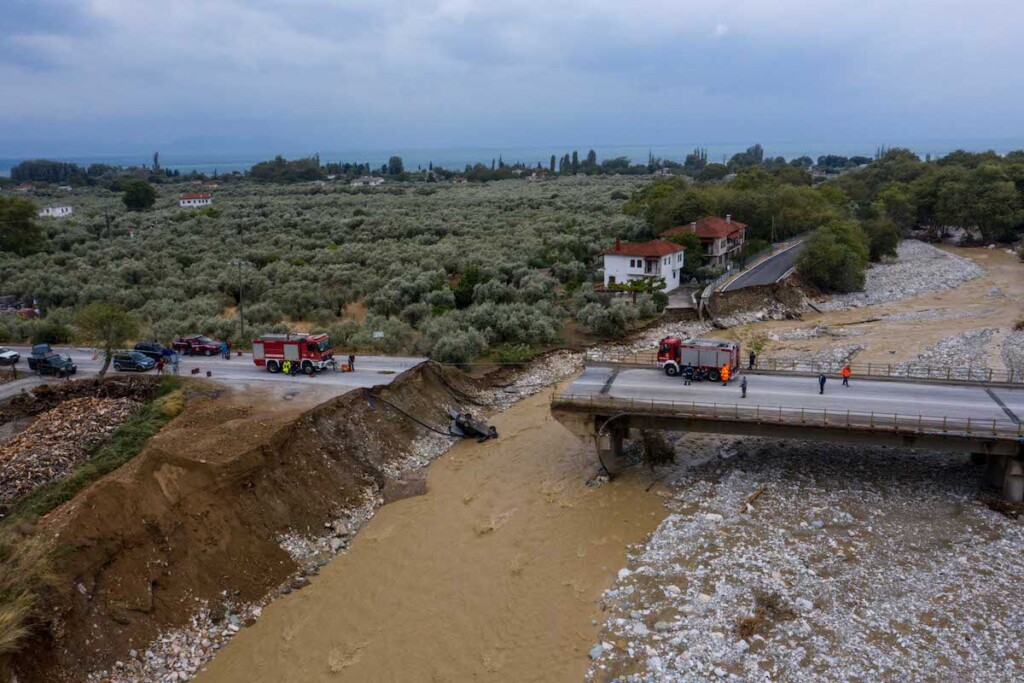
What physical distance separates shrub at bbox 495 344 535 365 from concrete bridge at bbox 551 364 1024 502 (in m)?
9.82

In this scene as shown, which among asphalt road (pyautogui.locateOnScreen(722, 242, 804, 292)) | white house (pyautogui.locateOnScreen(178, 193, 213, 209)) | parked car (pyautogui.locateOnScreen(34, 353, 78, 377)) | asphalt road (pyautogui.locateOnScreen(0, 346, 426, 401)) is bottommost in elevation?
asphalt road (pyautogui.locateOnScreen(0, 346, 426, 401))

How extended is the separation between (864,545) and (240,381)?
83.0ft

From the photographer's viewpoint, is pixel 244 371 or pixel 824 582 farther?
pixel 244 371

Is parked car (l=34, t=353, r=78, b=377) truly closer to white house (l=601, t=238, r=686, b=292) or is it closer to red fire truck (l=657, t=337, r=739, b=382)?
red fire truck (l=657, t=337, r=739, b=382)

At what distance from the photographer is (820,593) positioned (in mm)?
18828

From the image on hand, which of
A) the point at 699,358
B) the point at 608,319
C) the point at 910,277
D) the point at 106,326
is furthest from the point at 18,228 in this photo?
the point at 910,277

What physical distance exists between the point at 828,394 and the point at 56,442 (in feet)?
93.3

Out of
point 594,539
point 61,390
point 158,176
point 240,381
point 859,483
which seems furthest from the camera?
point 158,176

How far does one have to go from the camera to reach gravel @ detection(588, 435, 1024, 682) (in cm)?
1645

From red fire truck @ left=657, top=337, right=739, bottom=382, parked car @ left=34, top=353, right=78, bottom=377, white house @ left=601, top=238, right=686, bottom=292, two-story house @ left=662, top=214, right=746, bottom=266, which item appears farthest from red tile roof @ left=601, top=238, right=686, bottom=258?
parked car @ left=34, top=353, right=78, bottom=377

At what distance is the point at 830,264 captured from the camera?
61.8 m

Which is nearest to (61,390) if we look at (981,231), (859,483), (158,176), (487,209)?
(859,483)

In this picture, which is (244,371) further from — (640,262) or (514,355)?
(640,262)

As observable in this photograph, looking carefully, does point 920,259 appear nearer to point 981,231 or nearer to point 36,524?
point 981,231
